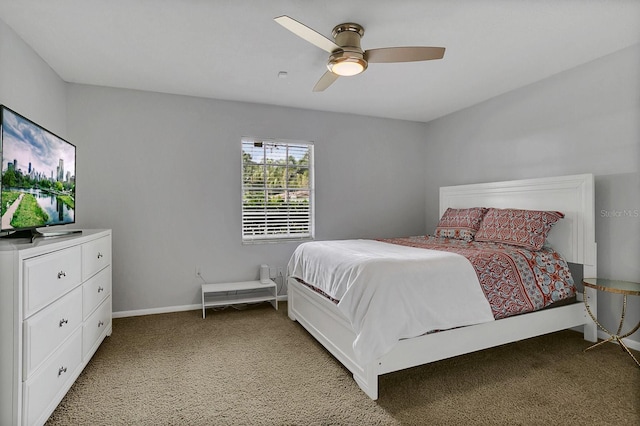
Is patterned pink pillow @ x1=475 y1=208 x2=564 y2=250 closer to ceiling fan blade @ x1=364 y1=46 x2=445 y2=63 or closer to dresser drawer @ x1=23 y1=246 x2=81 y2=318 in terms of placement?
ceiling fan blade @ x1=364 y1=46 x2=445 y2=63

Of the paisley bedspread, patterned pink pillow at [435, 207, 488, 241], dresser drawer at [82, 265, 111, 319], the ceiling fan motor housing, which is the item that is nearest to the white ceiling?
the ceiling fan motor housing

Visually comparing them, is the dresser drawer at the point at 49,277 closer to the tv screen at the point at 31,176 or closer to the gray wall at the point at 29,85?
the tv screen at the point at 31,176

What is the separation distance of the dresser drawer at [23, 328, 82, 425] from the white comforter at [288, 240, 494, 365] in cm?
168

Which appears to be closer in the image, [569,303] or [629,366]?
[629,366]

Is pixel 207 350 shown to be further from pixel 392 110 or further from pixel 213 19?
pixel 392 110

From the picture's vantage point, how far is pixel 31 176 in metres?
2.01

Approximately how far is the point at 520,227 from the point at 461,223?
27.3 inches

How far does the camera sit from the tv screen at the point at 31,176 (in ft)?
5.78

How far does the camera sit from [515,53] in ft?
9.34

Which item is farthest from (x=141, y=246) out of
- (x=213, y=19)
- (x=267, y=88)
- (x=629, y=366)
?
(x=629, y=366)

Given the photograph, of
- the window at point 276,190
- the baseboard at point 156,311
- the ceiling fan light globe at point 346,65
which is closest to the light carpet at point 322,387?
the baseboard at point 156,311

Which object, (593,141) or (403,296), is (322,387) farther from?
(593,141)

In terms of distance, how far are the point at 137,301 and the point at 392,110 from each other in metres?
3.94

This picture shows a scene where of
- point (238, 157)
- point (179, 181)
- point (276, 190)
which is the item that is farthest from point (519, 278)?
point (179, 181)
